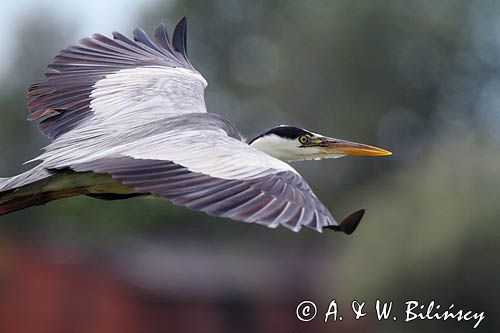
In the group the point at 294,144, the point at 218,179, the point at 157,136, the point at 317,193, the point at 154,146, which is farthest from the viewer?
the point at 317,193

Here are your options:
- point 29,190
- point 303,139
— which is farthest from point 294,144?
point 29,190

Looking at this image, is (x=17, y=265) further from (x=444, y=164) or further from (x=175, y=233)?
(x=175, y=233)

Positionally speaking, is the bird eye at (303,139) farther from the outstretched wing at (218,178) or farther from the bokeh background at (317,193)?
the bokeh background at (317,193)

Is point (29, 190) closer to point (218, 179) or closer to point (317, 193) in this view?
point (218, 179)

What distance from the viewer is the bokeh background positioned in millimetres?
17719

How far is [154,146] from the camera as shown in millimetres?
6965

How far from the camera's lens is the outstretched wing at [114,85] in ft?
27.0

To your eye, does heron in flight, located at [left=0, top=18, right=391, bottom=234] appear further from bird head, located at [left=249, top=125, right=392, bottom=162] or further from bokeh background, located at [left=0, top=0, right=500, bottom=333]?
bokeh background, located at [left=0, top=0, right=500, bottom=333]

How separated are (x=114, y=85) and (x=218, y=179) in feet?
8.15

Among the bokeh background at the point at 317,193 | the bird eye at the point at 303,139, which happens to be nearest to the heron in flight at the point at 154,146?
the bird eye at the point at 303,139

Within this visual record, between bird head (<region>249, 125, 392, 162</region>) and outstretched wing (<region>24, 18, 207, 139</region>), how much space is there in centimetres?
44

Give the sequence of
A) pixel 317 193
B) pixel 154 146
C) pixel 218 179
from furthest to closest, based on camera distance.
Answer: pixel 317 193 < pixel 154 146 < pixel 218 179

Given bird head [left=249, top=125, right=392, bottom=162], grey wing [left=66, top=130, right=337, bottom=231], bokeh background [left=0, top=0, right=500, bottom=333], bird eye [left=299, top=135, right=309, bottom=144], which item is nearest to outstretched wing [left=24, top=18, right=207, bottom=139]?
bird head [left=249, top=125, right=392, bottom=162]

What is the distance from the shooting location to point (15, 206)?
7434 mm
